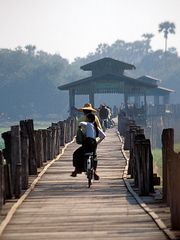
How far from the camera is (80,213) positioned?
11.0m

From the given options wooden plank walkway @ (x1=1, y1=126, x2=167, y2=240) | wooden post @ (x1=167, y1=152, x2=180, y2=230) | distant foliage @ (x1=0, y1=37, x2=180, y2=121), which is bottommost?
wooden plank walkway @ (x1=1, y1=126, x2=167, y2=240)

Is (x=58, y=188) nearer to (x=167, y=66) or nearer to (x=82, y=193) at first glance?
(x=82, y=193)

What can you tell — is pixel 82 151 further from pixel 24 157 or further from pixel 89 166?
pixel 24 157

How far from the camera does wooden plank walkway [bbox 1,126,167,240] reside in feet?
30.3

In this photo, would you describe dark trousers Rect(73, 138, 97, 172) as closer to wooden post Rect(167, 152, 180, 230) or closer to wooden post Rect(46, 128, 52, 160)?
wooden post Rect(167, 152, 180, 230)

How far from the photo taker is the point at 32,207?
11.8 m

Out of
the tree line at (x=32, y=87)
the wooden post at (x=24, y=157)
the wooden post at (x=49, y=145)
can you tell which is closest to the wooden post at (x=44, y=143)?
the wooden post at (x=49, y=145)

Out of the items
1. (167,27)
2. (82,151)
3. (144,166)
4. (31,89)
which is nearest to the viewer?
(144,166)

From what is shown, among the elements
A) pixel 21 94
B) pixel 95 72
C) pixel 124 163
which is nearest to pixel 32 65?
pixel 21 94

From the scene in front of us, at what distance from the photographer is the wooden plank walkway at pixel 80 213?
9.24 metres

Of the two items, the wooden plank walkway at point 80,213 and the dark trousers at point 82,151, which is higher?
the dark trousers at point 82,151

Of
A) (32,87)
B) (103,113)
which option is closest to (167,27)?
(32,87)

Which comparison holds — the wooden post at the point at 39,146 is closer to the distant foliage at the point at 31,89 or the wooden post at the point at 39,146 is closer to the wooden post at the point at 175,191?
the wooden post at the point at 175,191

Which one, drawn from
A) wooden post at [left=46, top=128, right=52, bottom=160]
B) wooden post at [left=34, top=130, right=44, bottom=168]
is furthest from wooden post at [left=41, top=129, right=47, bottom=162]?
wooden post at [left=34, top=130, right=44, bottom=168]
